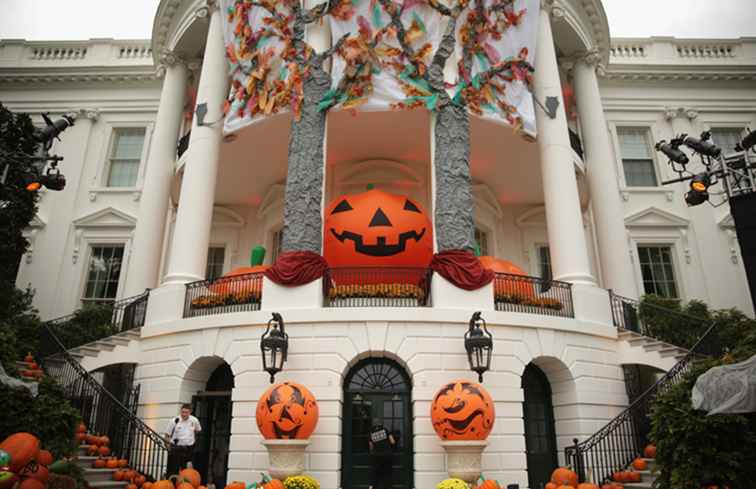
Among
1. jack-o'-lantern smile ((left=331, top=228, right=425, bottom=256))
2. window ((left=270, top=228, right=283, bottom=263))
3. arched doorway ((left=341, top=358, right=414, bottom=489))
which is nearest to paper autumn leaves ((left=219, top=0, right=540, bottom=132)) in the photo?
jack-o'-lantern smile ((left=331, top=228, right=425, bottom=256))

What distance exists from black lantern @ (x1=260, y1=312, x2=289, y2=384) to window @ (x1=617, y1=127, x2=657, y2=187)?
54.1ft

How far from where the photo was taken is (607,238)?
17.5 meters

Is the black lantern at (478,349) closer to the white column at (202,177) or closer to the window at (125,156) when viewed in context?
the white column at (202,177)

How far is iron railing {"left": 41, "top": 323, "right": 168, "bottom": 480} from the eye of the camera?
11.6 metres

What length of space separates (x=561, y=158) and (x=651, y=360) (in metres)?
5.89

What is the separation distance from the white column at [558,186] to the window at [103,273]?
1589 cm

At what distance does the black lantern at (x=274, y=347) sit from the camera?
10.7 m

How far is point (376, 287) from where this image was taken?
40.7ft

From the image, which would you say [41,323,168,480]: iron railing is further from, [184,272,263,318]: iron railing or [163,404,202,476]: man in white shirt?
[184,272,263,318]: iron railing

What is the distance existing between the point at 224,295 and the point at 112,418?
3932mm

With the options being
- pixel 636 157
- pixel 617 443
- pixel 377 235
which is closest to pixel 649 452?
pixel 617 443

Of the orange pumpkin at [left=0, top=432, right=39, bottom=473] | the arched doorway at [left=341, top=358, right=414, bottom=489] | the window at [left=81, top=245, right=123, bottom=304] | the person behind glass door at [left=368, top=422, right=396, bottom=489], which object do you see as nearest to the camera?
the orange pumpkin at [left=0, top=432, right=39, bottom=473]

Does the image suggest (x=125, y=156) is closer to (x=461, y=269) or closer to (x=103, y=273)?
(x=103, y=273)

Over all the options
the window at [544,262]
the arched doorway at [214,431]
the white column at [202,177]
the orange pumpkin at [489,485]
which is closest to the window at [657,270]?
the window at [544,262]
